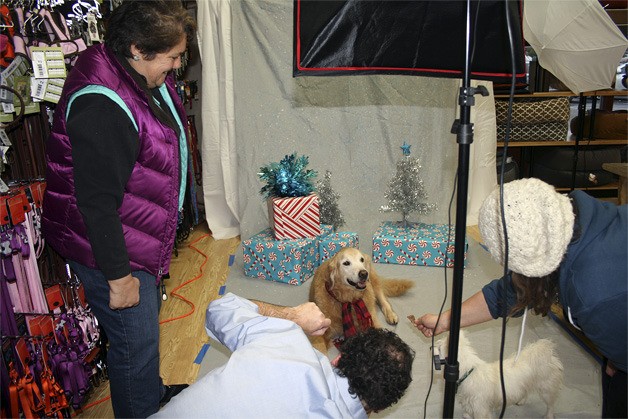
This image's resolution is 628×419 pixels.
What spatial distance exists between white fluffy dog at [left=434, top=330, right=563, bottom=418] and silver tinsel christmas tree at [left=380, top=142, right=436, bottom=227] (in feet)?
6.07

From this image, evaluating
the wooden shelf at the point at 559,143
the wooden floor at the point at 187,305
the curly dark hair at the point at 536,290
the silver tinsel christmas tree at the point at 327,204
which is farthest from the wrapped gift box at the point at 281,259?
the wooden shelf at the point at 559,143

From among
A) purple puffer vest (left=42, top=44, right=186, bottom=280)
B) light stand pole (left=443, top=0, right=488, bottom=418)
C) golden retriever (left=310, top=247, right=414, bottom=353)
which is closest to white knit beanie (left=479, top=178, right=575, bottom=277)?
light stand pole (left=443, top=0, right=488, bottom=418)

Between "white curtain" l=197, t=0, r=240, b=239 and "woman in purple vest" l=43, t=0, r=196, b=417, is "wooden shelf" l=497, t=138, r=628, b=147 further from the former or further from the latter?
"woman in purple vest" l=43, t=0, r=196, b=417

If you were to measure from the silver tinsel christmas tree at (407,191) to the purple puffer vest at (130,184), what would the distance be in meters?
2.22

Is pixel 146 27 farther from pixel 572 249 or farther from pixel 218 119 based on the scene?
pixel 218 119

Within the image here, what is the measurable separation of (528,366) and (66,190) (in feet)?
5.26

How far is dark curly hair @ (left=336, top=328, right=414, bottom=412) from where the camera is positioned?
3.95ft

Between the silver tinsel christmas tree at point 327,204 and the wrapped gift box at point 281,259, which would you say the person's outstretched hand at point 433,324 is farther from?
the silver tinsel christmas tree at point 327,204

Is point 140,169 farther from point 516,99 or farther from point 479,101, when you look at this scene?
point 516,99

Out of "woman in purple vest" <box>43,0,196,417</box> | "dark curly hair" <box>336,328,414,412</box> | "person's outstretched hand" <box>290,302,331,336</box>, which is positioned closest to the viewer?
"dark curly hair" <box>336,328,414,412</box>

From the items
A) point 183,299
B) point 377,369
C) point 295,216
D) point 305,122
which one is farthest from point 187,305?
point 377,369

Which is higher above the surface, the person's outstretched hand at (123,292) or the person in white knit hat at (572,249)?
the person in white knit hat at (572,249)

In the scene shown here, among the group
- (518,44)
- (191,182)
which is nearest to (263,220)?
(191,182)

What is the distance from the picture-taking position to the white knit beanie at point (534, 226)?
3.81 ft
